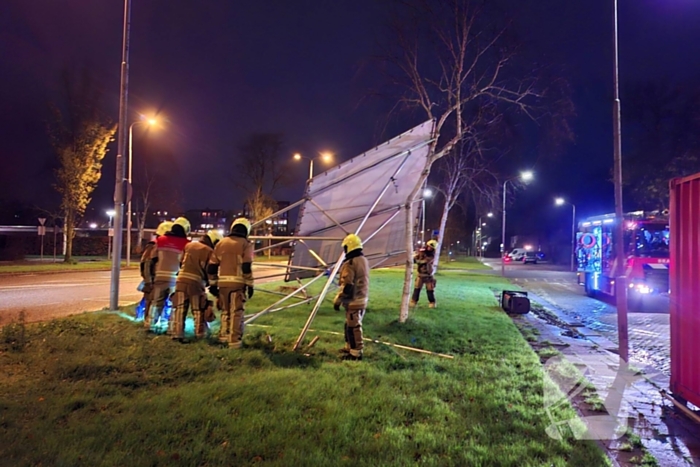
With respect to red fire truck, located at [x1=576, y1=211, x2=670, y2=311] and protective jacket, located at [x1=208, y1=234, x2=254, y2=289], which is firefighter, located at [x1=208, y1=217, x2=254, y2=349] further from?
red fire truck, located at [x1=576, y1=211, x2=670, y2=311]

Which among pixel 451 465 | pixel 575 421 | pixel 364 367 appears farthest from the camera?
pixel 364 367

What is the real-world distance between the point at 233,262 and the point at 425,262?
21.8 feet

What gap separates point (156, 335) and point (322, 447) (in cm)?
510

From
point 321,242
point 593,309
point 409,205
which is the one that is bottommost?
point 593,309

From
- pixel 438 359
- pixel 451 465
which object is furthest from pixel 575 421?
pixel 438 359

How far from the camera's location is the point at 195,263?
301 inches

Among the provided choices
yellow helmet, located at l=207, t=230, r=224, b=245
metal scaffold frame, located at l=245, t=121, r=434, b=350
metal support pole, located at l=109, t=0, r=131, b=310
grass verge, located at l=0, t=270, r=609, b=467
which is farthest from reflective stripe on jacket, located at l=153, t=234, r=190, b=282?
metal support pole, located at l=109, t=0, r=131, b=310

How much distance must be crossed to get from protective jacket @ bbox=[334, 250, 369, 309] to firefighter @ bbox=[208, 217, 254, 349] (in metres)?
1.51

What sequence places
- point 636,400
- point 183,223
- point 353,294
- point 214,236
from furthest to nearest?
1. point 183,223
2. point 214,236
3. point 353,294
4. point 636,400

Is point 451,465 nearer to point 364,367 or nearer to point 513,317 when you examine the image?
point 364,367

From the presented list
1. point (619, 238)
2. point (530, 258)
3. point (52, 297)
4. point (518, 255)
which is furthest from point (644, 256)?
point (518, 255)

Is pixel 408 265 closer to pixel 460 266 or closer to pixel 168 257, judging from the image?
pixel 168 257

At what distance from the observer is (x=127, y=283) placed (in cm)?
1861

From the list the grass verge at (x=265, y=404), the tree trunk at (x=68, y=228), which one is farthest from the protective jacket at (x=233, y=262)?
the tree trunk at (x=68, y=228)
